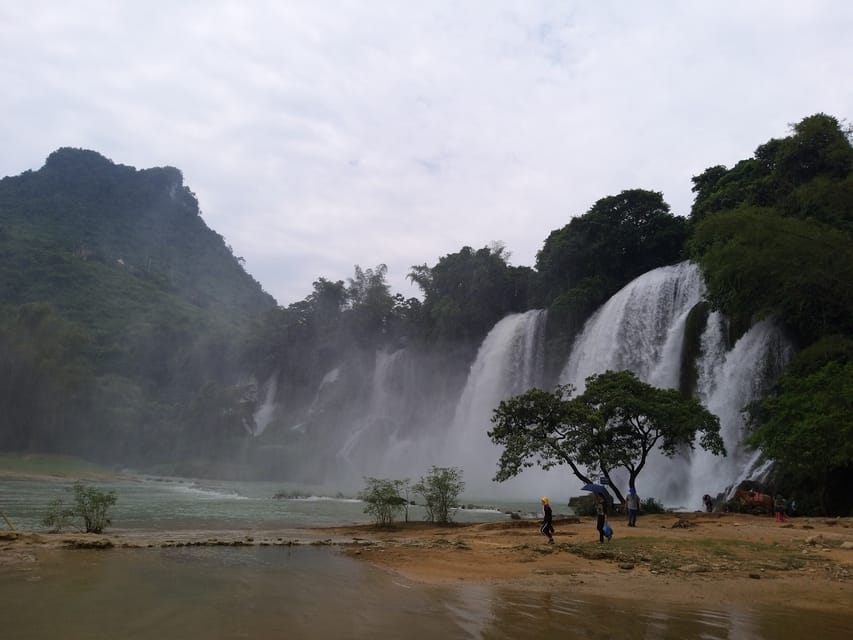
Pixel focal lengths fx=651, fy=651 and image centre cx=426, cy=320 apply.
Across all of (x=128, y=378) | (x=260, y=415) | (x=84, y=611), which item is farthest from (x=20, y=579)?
(x=128, y=378)

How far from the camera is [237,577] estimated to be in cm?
880

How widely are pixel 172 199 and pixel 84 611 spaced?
149m

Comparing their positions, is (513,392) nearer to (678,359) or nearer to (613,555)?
(678,359)

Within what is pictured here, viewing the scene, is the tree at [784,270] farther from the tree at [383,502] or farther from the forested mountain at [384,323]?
the tree at [383,502]

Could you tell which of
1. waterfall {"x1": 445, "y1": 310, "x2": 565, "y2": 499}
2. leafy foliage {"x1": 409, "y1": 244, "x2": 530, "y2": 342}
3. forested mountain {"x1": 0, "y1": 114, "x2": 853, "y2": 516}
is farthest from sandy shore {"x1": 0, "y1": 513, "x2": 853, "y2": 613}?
leafy foliage {"x1": 409, "y1": 244, "x2": 530, "y2": 342}

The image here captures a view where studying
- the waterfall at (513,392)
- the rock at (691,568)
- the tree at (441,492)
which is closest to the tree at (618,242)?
the waterfall at (513,392)

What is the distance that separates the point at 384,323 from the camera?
67.7 metres

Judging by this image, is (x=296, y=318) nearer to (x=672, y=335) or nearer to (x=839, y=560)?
(x=672, y=335)

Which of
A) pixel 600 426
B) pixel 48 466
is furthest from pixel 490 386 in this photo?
pixel 48 466

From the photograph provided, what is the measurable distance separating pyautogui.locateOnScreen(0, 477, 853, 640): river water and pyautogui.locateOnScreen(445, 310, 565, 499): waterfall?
3196 centimetres

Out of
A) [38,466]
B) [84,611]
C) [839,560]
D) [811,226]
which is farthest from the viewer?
[38,466]

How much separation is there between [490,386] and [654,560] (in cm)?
3300

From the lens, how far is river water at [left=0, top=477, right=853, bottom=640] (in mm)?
5914

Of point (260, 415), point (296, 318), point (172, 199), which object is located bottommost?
point (260, 415)
